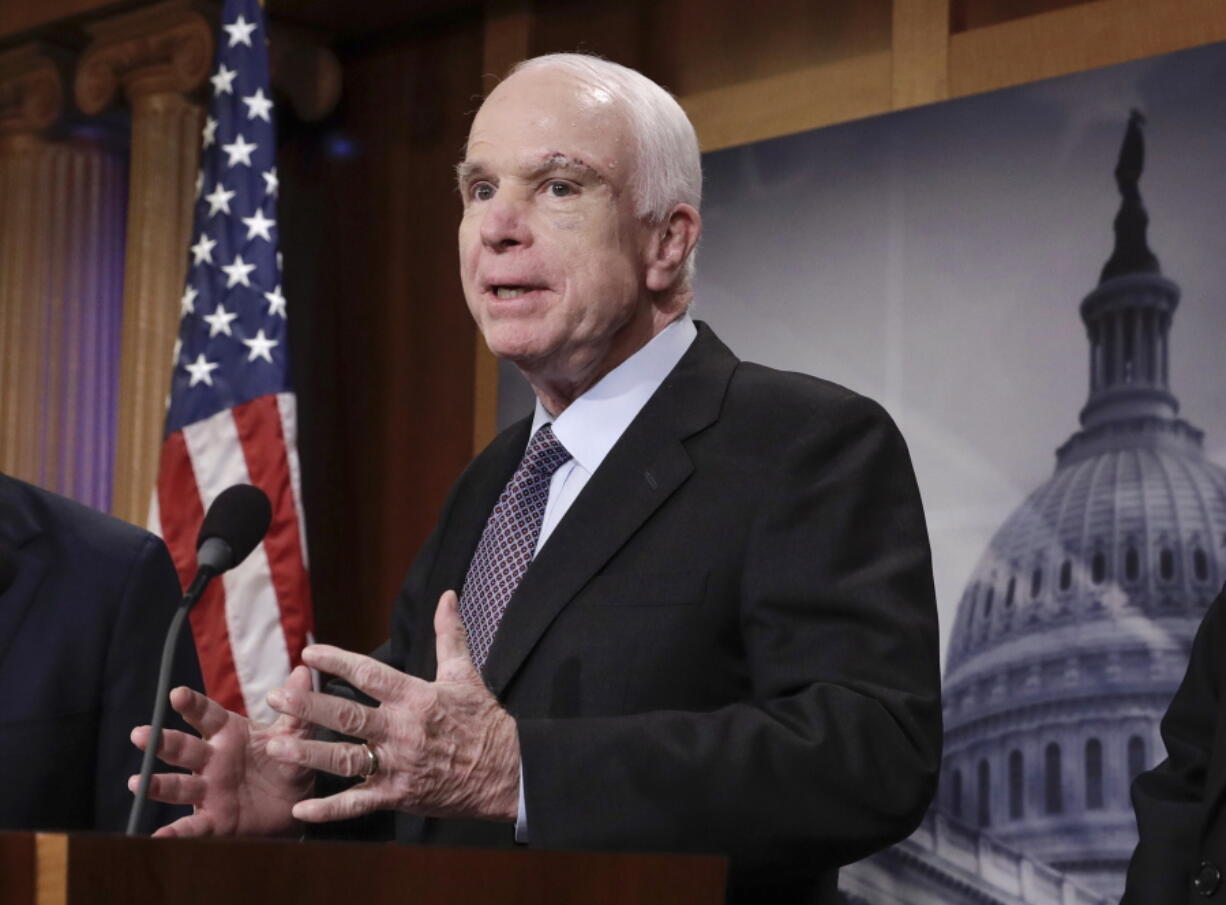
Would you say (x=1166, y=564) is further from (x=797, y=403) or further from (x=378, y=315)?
(x=378, y=315)

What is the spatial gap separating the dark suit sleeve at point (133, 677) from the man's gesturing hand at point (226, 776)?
1.06 ft

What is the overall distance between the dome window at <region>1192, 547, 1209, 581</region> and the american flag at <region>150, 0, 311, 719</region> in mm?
2156

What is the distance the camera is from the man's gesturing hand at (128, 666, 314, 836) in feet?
5.88

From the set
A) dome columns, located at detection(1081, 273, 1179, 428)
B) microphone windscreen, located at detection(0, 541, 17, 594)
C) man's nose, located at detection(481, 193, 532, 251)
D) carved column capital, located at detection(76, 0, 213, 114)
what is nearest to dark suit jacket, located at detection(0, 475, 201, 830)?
microphone windscreen, located at detection(0, 541, 17, 594)

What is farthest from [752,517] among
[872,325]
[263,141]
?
[263,141]

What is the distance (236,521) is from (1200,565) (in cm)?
195

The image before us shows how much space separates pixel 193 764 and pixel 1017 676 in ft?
6.67

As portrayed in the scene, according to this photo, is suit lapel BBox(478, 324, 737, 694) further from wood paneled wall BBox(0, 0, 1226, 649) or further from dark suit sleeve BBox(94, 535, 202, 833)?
wood paneled wall BBox(0, 0, 1226, 649)

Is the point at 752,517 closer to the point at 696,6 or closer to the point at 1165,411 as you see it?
the point at 1165,411

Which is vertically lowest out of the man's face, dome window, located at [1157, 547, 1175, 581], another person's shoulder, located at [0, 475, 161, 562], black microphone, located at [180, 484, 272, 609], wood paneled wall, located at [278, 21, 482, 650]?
black microphone, located at [180, 484, 272, 609]

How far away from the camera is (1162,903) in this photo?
2.39m

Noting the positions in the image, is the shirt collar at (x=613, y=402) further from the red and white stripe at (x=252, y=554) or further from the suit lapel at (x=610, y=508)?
the red and white stripe at (x=252, y=554)

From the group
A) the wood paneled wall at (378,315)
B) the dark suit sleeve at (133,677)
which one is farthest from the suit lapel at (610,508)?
the wood paneled wall at (378,315)

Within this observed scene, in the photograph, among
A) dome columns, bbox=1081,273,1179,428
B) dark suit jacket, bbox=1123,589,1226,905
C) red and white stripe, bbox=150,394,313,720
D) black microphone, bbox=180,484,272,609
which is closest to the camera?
black microphone, bbox=180,484,272,609
